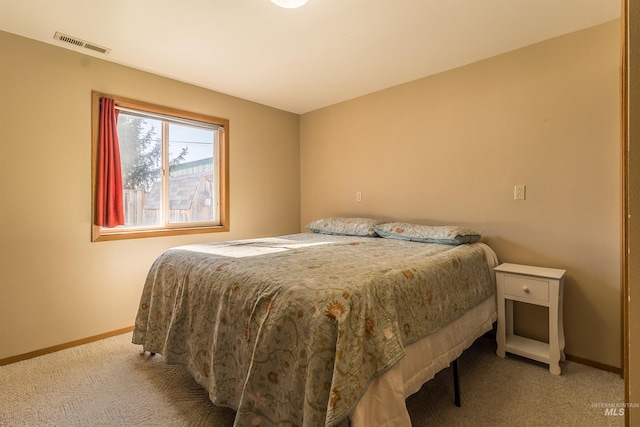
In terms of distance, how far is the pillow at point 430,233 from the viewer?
7.64ft

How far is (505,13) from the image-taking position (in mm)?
1956

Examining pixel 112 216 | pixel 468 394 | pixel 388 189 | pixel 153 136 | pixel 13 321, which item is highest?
pixel 153 136

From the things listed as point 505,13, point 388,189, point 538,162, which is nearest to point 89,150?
point 388,189

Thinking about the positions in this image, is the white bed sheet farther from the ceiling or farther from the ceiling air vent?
the ceiling air vent

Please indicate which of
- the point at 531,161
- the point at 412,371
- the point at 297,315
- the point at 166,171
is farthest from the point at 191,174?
the point at 531,161

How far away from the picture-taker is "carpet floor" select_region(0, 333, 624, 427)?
5.27ft

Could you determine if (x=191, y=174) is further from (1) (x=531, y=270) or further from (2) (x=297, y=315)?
(1) (x=531, y=270)

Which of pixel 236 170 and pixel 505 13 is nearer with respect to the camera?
pixel 505 13

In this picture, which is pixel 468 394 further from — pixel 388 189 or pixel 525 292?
pixel 388 189

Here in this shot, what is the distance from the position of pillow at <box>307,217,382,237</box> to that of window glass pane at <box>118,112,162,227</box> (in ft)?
5.14

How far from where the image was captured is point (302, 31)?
7.06 ft

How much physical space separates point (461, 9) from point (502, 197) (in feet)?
4.54

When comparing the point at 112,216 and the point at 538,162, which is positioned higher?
the point at 538,162

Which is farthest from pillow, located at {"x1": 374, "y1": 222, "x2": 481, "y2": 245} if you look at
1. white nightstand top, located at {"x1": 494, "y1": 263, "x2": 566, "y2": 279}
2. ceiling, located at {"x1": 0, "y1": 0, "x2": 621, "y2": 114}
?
ceiling, located at {"x1": 0, "y1": 0, "x2": 621, "y2": 114}
